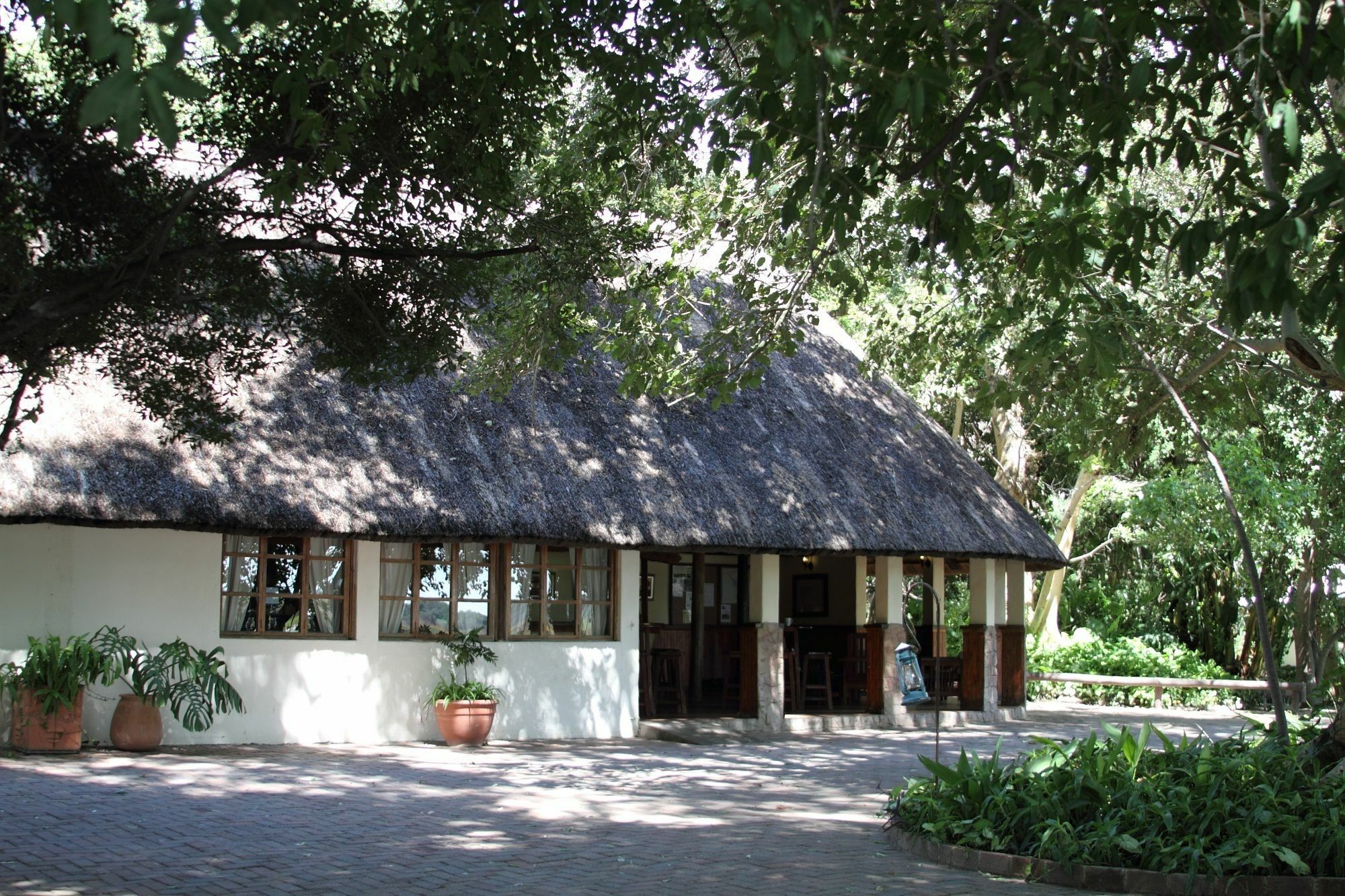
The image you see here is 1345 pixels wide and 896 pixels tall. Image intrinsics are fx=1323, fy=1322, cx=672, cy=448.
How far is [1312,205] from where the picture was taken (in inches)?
188

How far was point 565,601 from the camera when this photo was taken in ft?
45.2

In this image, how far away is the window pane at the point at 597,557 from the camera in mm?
13969

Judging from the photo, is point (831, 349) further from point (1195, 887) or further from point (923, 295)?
point (1195, 887)

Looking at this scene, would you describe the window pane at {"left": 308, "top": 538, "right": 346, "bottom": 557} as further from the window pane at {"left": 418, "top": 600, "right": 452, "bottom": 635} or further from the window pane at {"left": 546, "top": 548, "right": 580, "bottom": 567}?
the window pane at {"left": 546, "top": 548, "right": 580, "bottom": 567}

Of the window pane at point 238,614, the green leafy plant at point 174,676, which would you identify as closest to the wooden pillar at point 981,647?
the window pane at point 238,614

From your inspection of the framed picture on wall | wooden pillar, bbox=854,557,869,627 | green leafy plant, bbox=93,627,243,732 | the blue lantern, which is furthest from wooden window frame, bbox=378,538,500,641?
the framed picture on wall

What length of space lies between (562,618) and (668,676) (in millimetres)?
2369

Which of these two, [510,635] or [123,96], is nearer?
[123,96]

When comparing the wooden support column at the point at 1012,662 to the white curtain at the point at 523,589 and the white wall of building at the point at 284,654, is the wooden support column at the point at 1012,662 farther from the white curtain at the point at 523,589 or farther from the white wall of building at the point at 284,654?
the white curtain at the point at 523,589

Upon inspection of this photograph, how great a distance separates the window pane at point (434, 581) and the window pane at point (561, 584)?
3.74 feet

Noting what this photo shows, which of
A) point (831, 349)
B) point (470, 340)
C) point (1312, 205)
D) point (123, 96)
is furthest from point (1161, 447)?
point (123, 96)

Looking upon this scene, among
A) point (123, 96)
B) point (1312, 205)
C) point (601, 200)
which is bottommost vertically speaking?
point (123, 96)

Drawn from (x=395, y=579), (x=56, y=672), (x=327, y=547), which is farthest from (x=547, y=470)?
(x=56, y=672)

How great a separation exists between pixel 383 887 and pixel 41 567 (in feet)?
20.2
